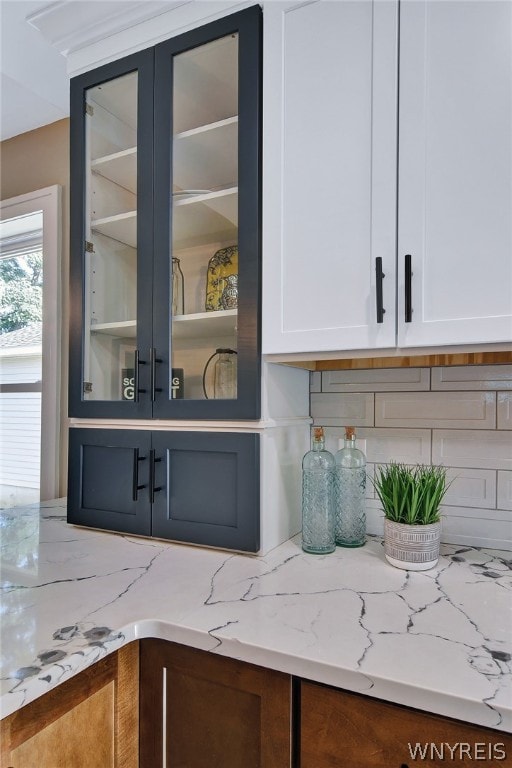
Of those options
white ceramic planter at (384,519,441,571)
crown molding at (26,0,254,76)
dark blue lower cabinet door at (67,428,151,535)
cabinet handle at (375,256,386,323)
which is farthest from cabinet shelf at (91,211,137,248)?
white ceramic planter at (384,519,441,571)

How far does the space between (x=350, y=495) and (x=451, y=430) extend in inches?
13.1

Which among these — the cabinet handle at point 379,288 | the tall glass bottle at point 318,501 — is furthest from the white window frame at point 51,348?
the cabinet handle at point 379,288

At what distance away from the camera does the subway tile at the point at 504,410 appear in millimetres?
1229

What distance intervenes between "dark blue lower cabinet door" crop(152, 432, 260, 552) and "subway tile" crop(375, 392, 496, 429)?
1.44 ft

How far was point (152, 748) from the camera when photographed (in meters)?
0.85

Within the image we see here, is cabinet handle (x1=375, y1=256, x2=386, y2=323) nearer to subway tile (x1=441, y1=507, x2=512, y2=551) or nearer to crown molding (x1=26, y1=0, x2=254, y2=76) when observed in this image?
subway tile (x1=441, y1=507, x2=512, y2=551)

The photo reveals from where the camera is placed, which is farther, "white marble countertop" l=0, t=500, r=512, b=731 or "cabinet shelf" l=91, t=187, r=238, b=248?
"cabinet shelf" l=91, t=187, r=238, b=248

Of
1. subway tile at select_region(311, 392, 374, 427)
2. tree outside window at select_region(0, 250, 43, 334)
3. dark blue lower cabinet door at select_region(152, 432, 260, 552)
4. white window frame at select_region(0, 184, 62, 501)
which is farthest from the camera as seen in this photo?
tree outside window at select_region(0, 250, 43, 334)

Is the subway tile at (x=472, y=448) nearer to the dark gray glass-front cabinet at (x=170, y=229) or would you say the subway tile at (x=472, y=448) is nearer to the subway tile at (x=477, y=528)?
the subway tile at (x=477, y=528)

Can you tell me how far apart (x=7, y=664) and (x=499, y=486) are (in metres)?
1.16

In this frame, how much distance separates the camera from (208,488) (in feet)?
4.07

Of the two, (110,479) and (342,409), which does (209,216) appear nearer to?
(342,409)

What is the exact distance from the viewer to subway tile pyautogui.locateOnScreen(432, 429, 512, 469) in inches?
48.7

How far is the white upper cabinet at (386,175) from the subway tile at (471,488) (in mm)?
463
